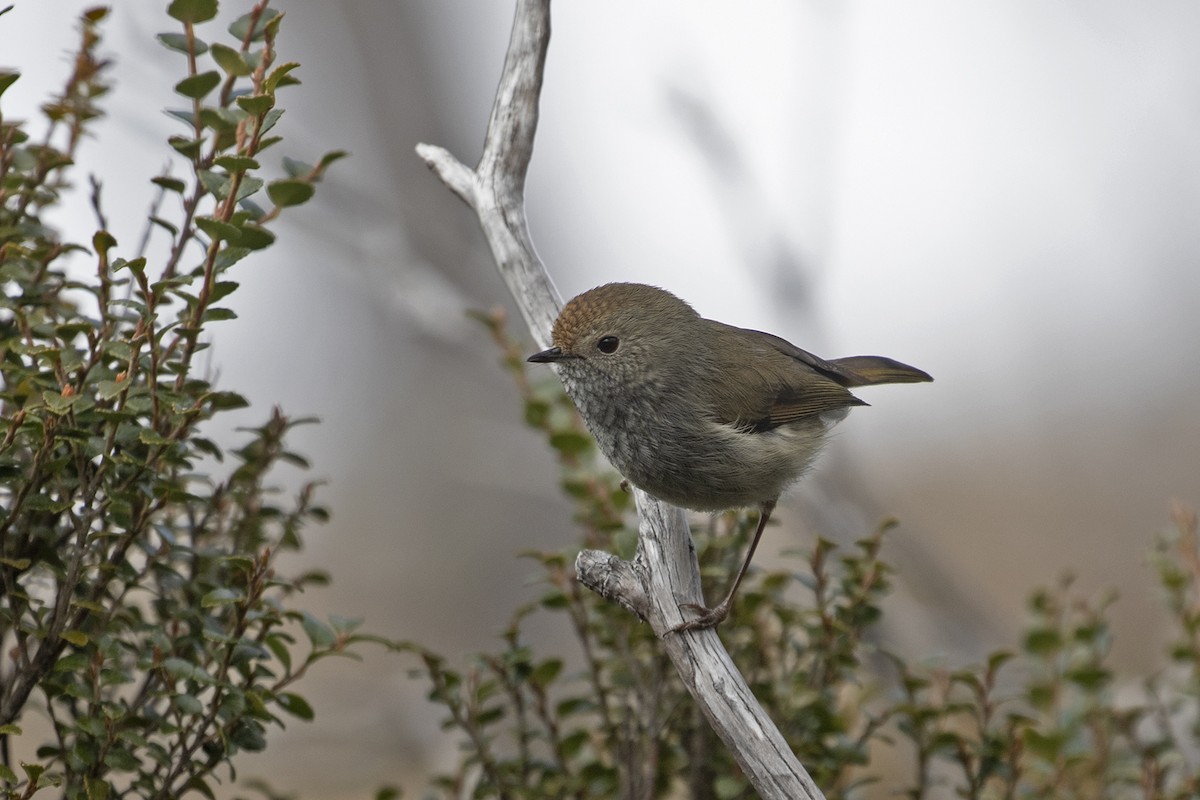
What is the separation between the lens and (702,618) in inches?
104

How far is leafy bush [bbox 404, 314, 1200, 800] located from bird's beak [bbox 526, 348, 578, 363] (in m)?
0.16

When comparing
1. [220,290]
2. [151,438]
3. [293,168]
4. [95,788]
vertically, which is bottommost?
[95,788]

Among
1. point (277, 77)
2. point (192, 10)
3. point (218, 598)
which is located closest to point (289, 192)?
point (277, 77)

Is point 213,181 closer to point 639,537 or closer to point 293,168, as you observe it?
point 293,168

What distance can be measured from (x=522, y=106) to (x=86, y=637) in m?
1.85

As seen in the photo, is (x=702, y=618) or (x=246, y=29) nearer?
(x=246, y=29)

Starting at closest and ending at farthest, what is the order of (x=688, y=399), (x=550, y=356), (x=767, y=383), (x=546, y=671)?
(x=546, y=671), (x=550, y=356), (x=688, y=399), (x=767, y=383)

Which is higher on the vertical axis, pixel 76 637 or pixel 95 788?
pixel 76 637

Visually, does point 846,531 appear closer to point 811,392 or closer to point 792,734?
point 811,392

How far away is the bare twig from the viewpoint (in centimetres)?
229

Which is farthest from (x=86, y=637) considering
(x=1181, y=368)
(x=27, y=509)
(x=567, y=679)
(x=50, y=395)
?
(x=1181, y=368)

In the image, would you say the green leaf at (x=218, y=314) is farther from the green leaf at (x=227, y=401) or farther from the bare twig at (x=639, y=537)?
the bare twig at (x=639, y=537)

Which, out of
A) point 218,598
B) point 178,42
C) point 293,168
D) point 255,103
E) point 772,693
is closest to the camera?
point 255,103

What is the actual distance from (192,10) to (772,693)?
2.17 m
